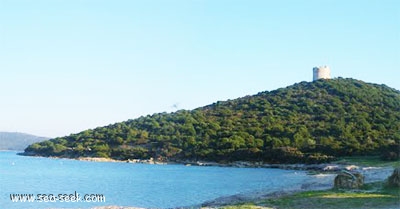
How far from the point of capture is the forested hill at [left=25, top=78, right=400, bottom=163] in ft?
260

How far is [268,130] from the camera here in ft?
299

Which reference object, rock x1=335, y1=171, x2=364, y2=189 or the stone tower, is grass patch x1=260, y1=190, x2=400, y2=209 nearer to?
rock x1=335, y1=171, x2=364, y2=189

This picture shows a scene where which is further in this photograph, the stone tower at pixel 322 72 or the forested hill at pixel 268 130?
the stone tower at pixel 322 72

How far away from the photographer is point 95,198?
32.4 metres

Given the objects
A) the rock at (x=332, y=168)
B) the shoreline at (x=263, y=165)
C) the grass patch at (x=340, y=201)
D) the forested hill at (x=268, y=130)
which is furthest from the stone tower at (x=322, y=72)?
the grass patch at (x=340, y=201)

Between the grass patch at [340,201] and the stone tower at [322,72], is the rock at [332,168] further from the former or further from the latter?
the stone tower at [322,72]

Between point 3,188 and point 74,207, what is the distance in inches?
510

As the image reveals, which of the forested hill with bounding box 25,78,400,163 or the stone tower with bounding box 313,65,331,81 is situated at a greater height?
the stone tower with bounding box 313,65,331,81

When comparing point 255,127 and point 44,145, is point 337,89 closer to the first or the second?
point 255,127

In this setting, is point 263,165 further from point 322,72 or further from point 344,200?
point 344,200

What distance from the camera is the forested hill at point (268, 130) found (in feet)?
260

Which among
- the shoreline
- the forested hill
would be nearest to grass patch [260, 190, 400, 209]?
the shoreline

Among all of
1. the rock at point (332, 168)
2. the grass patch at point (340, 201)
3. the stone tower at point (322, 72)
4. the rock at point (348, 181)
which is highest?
the stone tower at point (322, 72)

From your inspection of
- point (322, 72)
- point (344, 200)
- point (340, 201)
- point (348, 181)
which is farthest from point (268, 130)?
point (340, 201)
